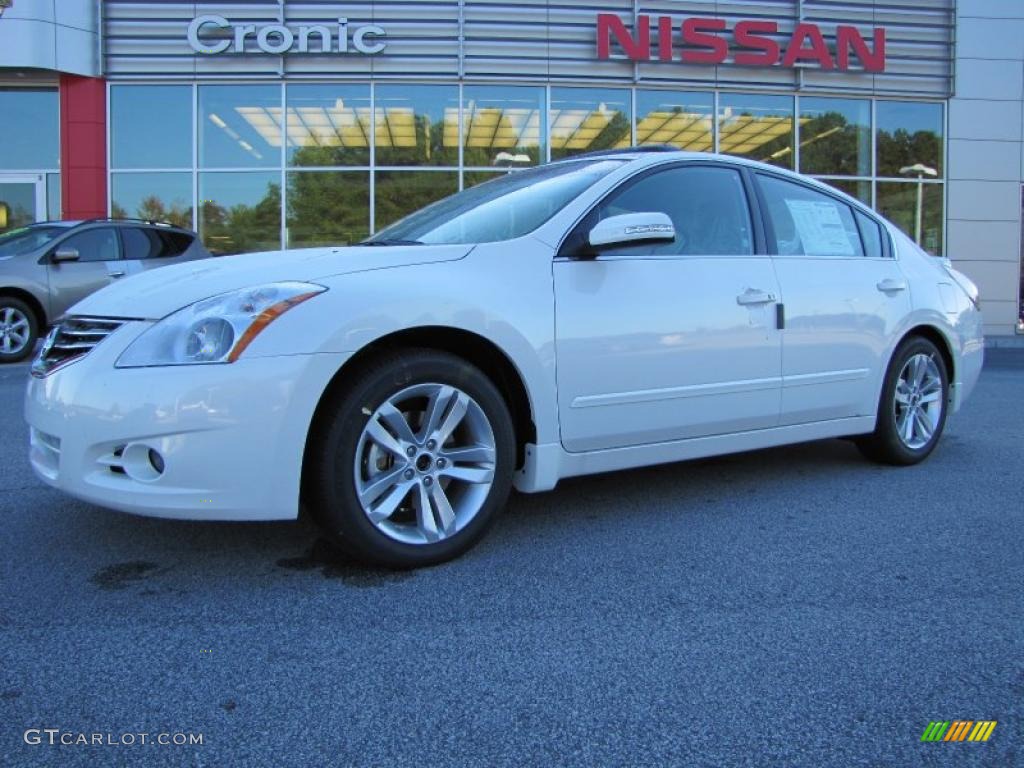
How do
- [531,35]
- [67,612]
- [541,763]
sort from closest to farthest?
[541,763], [67,612], [531,35]

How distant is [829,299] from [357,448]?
250 cm

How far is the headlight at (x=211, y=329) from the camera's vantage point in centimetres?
261

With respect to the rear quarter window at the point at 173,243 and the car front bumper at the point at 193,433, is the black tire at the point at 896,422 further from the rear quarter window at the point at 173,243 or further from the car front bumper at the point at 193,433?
the rear quarter window at the point at 173,243

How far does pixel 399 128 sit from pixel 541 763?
1360 centimetres

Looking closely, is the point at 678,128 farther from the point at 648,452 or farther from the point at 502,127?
the point at 648,452

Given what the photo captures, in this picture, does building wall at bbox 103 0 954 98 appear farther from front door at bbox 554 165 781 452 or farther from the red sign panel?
front door at bbox 554 165 781 452

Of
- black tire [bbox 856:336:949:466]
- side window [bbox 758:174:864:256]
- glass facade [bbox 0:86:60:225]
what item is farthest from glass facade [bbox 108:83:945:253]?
black tire [bbox 856:336:949:466]

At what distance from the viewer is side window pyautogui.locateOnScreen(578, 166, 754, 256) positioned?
140 inches

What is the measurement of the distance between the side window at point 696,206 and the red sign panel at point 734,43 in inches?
442

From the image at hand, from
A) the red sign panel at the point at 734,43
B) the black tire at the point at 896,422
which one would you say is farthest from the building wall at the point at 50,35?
the black tire at the point at 896,422


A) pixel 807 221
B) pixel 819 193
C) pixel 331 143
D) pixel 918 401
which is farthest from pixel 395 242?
pixel 331 143

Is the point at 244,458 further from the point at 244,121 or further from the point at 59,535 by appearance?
the point at 244,121

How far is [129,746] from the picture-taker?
1.84 meters

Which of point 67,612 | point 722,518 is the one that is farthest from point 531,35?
point 67,612
